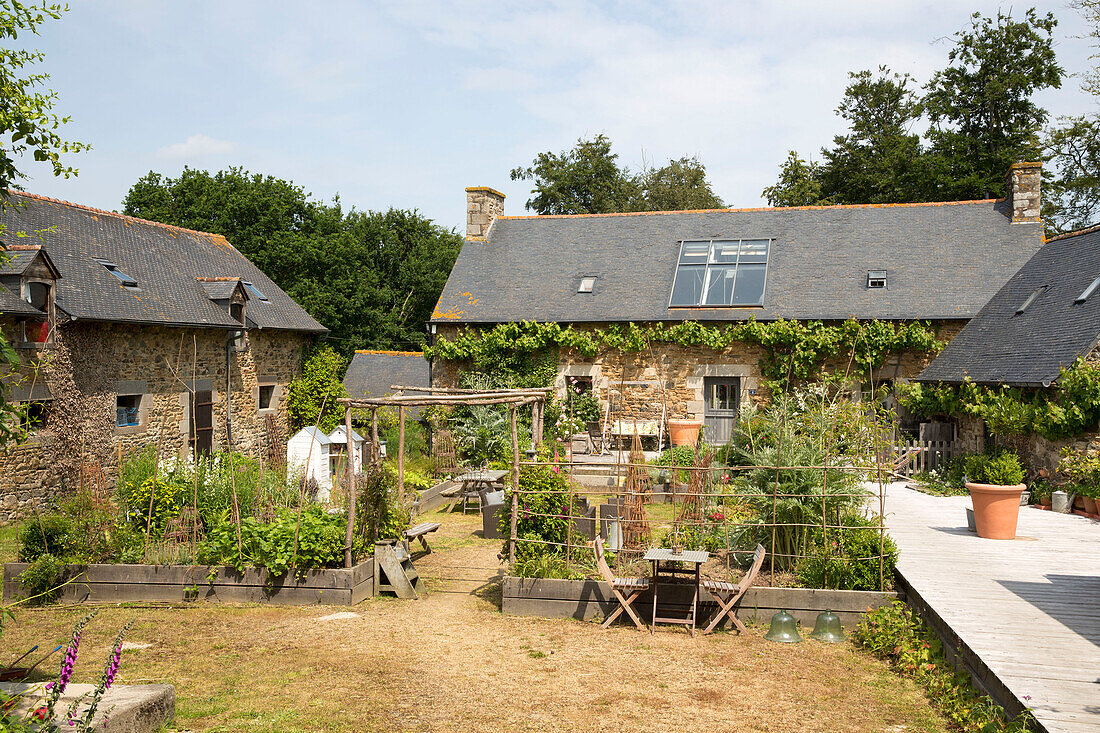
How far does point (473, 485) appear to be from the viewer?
13.5 metres

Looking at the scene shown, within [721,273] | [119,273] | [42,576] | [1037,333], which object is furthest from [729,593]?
[119,273]

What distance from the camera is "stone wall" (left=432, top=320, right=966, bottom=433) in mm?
16656

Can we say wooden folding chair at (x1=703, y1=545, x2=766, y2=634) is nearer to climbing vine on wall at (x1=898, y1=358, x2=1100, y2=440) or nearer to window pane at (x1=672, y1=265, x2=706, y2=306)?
climbing vine on wall at (x1=898, y1=358, x2=1100, y2=440)

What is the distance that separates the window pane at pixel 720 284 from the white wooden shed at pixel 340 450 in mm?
8101

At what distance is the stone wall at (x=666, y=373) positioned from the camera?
16656 millimetres

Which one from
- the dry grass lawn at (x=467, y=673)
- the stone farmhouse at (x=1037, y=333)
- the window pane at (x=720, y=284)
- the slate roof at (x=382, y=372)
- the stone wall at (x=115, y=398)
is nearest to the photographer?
the dry grass lawn at (x=467, y=673)

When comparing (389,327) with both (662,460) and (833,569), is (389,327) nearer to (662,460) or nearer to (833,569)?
(662,460)

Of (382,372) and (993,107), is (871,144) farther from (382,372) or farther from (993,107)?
(382,372)

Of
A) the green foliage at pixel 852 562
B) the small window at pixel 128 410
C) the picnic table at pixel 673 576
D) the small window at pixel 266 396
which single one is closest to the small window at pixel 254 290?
the small window at pixel 266 396

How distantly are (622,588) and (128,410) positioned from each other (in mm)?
10476

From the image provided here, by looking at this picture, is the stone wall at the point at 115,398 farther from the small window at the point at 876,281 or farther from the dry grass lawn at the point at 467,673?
the small window at the point at 876,281

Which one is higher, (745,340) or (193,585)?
(745,340)

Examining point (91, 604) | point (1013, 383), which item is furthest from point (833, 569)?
point (91, 604)

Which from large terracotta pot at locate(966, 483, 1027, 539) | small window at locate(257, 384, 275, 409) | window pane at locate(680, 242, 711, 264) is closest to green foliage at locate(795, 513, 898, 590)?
large terracotta pot at locate(966, 483, 1027, 539)
